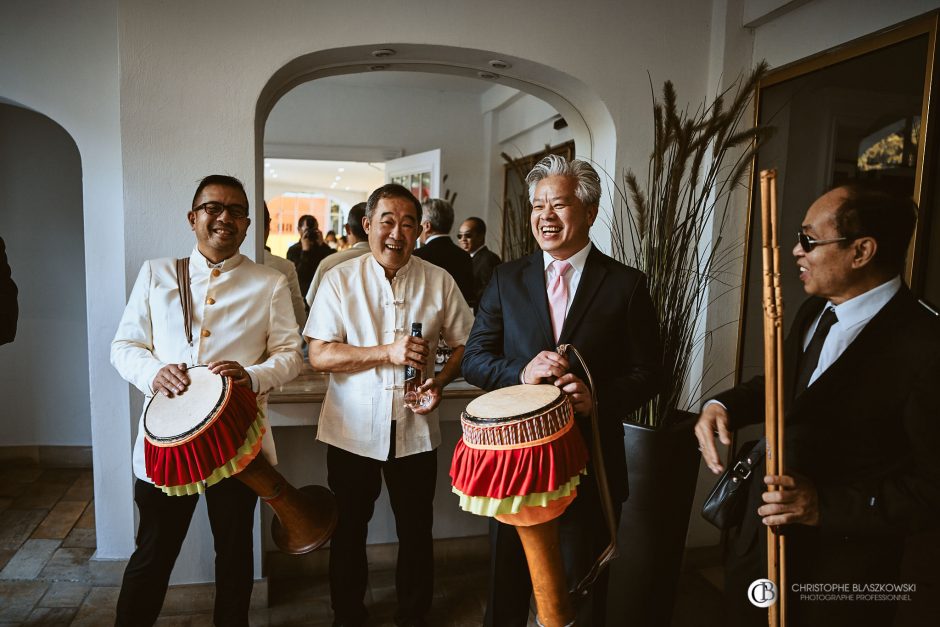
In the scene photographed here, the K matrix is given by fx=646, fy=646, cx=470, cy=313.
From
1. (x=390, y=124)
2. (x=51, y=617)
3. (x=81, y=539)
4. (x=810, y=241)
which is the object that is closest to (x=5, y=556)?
(x=81, y=539)

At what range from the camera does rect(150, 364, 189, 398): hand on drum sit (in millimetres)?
1997

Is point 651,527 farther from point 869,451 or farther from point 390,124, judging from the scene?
point 390,124

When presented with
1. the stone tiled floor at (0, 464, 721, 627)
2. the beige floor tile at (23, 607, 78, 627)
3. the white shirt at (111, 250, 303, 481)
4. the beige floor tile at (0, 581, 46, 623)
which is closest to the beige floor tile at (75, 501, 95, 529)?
the stone tiled floor at (0, 464, 721, 627)

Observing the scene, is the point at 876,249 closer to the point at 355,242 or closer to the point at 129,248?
the point at 129,248

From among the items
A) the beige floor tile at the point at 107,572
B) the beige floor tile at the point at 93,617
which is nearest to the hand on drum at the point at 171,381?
the beige floor tile at the point at 93,617

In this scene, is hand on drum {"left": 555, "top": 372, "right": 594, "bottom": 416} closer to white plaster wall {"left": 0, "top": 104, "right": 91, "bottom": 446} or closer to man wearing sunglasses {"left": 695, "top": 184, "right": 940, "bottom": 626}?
man wearing sunglasses {"left": 695, "top": 184, "right": 940, "bottom": 626}

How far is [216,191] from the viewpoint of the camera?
86.9 inches

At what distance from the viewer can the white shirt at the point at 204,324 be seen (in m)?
2.20

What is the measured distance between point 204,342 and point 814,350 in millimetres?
1865

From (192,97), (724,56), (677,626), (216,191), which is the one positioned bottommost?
(677,626)

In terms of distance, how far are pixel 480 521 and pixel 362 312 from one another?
5.40 feet

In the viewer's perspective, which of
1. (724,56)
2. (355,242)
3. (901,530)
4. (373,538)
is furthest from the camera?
(355,242)

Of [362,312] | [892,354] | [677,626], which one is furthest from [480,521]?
[892,354]

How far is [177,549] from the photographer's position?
7.50 ft
